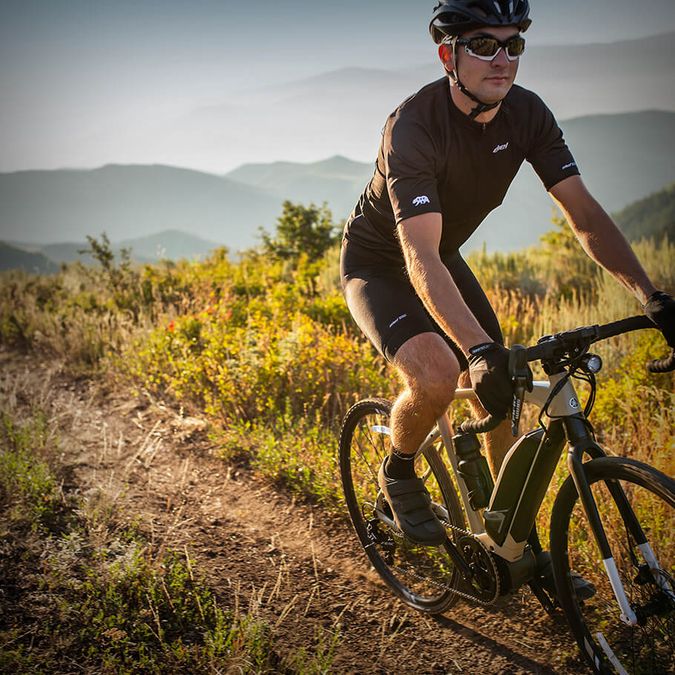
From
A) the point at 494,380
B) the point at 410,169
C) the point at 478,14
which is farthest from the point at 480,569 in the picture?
the point at 478,14

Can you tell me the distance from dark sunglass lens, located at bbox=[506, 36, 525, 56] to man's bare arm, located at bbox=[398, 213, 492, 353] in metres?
0.89

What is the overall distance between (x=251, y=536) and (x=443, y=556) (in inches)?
53.2

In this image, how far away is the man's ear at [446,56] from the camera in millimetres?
2711

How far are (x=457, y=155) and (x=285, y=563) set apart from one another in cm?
265

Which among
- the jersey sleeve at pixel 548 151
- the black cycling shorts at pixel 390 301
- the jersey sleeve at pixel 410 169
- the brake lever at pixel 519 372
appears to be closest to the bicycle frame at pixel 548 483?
the brake lever at pixel 519 372

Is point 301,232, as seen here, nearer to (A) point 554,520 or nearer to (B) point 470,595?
(B) point 470,595

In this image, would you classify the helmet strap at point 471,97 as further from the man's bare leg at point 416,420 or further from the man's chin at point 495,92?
the man's bare leg at point 416,420

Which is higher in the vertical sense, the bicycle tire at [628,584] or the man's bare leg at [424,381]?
the man's bare leg at [424,381]

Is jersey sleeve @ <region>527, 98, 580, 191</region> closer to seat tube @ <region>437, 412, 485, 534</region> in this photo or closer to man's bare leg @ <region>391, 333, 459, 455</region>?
man's bare leg @ <region>391, 333, 459, 455</region>

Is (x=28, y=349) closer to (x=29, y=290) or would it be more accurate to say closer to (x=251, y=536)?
(x=29, y=290)

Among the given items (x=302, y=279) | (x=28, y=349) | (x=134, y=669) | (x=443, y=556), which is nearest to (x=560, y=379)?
(x=443, y=556)

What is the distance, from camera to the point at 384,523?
3.39 meters

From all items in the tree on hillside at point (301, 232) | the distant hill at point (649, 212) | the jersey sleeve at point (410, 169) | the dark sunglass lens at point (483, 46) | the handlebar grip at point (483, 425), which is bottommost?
the handlebar grip at point (483, 425)

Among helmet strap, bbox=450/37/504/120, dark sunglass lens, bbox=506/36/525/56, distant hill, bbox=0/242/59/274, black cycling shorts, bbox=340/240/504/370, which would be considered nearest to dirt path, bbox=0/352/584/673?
black cycling shorts, bbox=340/240/504/370
